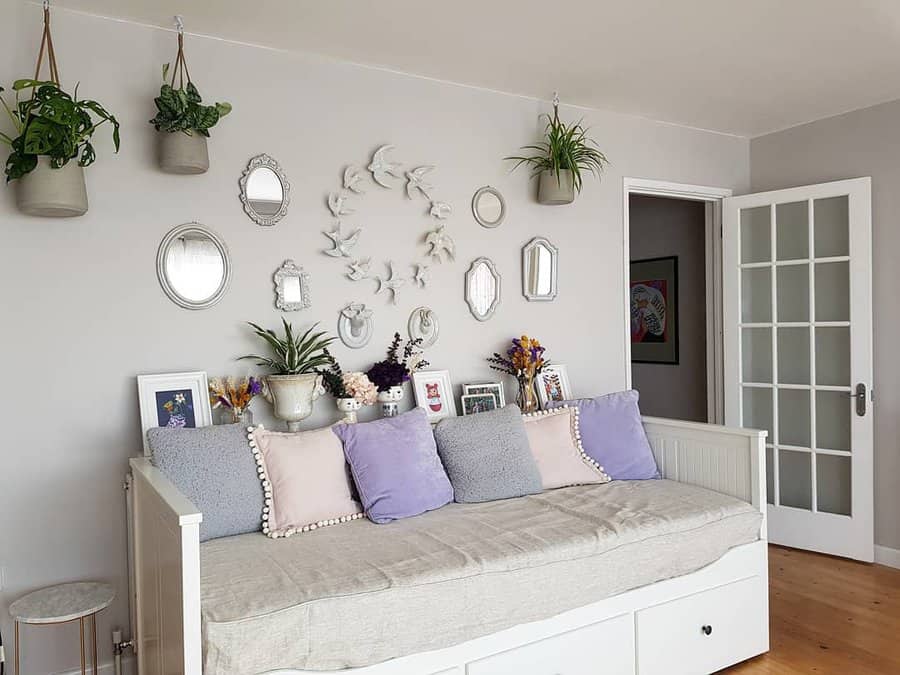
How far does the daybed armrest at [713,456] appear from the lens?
9.53ft

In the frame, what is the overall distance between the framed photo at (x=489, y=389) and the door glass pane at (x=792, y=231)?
189 centimetres

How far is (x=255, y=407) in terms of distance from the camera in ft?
9.56

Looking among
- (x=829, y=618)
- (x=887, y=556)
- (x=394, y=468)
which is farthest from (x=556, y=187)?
(x=887, y=556)

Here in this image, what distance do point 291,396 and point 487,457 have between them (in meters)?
0.81

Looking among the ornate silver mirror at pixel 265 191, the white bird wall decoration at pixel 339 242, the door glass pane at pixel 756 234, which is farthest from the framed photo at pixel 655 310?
the ornate silver mirror at pixel 265 191

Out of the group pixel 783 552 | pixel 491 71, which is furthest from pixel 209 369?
pixel 783 552

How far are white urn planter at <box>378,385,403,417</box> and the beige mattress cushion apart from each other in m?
0.51

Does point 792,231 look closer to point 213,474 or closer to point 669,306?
point 669,306

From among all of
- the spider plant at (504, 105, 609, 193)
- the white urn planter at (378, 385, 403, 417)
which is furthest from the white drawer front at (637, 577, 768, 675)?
the spider plant at (504, 105, 609, 193)

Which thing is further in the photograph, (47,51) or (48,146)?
(47,51)

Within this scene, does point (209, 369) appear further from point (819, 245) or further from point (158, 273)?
point (819, 245)

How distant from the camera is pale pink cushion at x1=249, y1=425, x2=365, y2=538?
2.48 meters

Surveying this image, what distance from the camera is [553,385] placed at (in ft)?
11.8

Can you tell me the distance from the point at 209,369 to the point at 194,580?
124 cm
